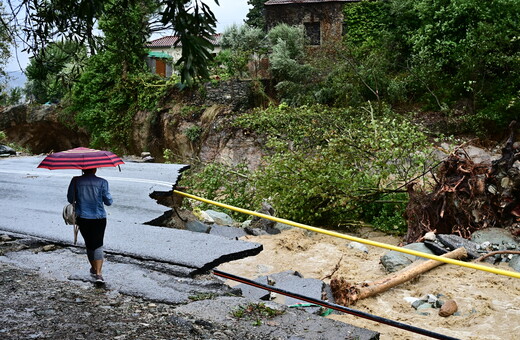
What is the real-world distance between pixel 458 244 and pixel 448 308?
2.30 metres

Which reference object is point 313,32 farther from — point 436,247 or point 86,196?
point 86,196

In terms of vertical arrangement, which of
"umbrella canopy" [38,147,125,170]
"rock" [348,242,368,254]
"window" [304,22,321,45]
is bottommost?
"rock" [348,242,368,254]

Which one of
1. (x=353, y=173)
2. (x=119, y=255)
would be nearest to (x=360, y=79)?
(x=353, y=173)

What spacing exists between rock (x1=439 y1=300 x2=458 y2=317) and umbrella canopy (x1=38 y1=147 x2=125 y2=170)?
14.3ft

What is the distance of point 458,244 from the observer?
28.5 feet

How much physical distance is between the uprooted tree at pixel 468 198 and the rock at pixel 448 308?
3.28 m

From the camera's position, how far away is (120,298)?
15.2 ft

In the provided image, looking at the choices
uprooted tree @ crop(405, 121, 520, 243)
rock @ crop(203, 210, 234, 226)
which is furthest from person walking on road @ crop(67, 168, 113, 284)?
uprooted tree @ crop(405, 121, 520, 243)

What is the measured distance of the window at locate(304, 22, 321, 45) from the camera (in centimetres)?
2773

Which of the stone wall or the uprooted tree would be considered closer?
the uprooted tree

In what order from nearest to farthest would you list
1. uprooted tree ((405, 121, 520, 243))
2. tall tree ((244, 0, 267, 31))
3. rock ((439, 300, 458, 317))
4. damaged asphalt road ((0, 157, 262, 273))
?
damaged asphalt road ((0, 157, 262, 273)) < rock ((439, 300, 458, 317)) < uprooted tree ((405, 121, 520, 243)) < tall tree ((244, 0, 267, 31))

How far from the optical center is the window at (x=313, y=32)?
2773 cm

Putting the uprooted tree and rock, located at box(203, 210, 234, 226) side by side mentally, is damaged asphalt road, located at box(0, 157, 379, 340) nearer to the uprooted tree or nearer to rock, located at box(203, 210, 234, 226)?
rock, located at box(203, 210, 234, 226)

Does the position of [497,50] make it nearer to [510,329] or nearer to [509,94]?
[509,94]
